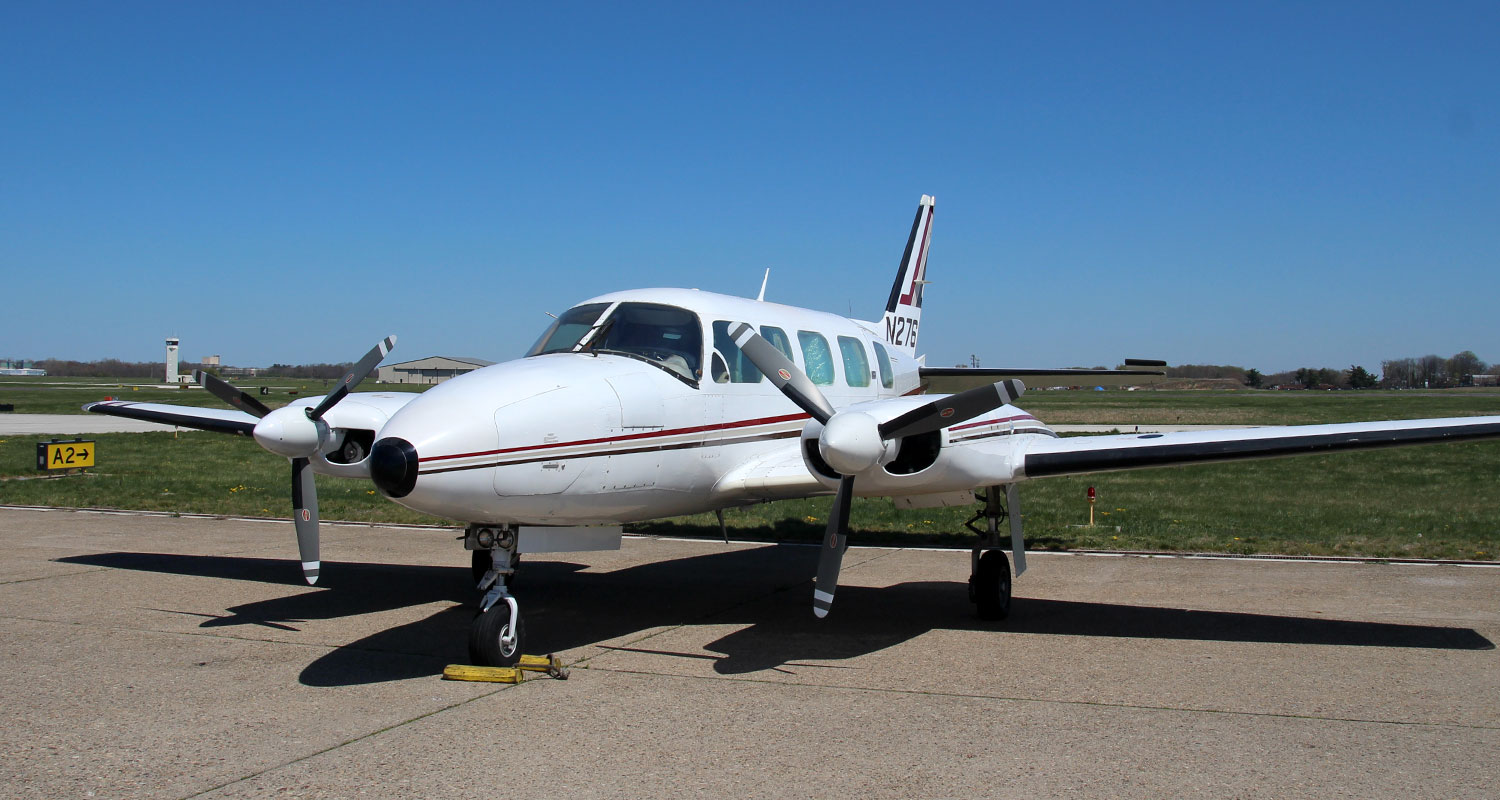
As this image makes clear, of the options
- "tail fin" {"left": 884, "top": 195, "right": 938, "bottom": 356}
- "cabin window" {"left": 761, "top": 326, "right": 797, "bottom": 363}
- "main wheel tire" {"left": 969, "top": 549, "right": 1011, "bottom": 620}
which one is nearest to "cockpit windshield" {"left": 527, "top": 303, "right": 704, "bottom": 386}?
"cabin window" {"left": 761, "top": 326, "right": 797, "bottom": 363}

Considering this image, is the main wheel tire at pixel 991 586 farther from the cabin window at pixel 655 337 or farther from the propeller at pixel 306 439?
the propeller at pixel 306 439

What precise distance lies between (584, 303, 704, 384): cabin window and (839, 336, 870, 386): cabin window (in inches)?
109

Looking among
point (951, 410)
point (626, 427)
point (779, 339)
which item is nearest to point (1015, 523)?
point (951, 410)

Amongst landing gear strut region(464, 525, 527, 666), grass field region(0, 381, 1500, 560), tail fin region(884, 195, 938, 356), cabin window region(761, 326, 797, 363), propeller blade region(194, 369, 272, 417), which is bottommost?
grass field region(0, 381, 1500, 560)

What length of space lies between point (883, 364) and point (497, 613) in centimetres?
610

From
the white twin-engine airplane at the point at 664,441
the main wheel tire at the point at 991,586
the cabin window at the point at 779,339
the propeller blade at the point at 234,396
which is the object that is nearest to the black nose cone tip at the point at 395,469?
the white twin-engine airplane at the point at 664,441

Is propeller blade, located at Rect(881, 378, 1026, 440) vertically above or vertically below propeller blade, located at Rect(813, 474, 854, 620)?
above

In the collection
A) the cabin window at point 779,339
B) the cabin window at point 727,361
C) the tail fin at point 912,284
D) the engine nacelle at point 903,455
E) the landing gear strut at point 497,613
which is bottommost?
the landing gear strut at point 497,613

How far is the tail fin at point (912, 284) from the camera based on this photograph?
15367 millimetres

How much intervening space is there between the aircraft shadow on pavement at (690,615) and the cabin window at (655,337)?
2.31 m

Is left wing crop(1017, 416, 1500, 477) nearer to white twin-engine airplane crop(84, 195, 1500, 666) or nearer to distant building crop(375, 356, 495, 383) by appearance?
white twin-engine airplane crop(84, 195, 1500, 666)

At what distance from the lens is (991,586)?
962 cm

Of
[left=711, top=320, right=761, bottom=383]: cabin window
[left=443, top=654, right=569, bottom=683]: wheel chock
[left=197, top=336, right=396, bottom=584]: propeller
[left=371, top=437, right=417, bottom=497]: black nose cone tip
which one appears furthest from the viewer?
[left=711, top=320, right=761, bottom=383]: cabin window

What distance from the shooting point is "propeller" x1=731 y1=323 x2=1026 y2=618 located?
24.8ft
